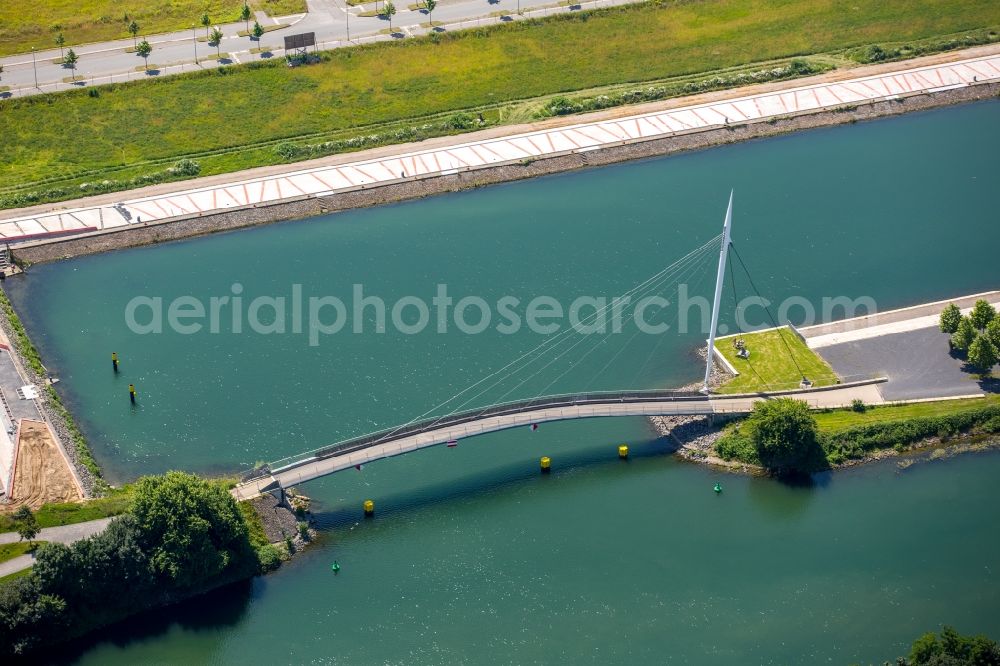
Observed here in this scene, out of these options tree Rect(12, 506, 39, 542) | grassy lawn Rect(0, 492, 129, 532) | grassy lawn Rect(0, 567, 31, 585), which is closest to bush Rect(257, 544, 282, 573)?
grassy lawn Rect(0, 492, 129, 532)

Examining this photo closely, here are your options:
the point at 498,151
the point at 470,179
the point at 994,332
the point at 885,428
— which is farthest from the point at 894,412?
the point at 498,151

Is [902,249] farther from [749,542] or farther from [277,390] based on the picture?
[277,390]

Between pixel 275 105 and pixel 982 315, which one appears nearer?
pixel 982 315

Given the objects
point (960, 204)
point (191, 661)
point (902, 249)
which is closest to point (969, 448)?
point (902, 249)

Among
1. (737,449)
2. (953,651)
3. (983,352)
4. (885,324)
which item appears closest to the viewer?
(953,651)

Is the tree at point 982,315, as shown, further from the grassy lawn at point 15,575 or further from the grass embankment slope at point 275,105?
the grassy lawn at point 15,575

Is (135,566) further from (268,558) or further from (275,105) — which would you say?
(275,105)
